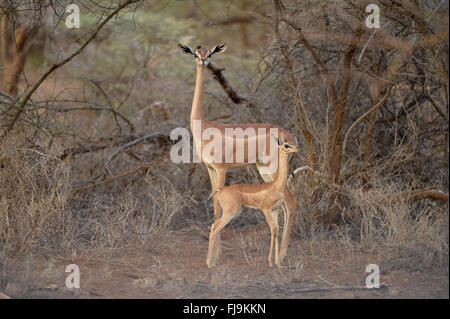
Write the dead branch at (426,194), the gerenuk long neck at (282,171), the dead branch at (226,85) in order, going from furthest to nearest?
the dead branch at (226,85)
the dead branch at (426,194)
the gerenuk long neck at (282,171)

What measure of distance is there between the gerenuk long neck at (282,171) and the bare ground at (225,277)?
34.9 inches

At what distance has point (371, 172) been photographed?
29.4 ft

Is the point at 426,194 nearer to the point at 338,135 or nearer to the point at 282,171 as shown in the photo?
the point at 338,135

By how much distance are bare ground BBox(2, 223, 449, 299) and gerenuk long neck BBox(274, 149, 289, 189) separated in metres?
0.89

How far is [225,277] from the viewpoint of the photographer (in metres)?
6.39

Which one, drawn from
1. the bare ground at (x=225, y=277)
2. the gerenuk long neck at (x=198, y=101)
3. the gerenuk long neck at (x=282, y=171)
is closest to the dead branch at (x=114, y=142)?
the bare ground at (x=225, y=277)

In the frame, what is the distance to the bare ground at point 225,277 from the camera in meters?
6.03

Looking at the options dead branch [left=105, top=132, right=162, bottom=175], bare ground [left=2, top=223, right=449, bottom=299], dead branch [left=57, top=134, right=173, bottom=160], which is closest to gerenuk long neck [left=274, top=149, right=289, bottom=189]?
bare ground [left=2, top=223, right=449, bottom=299]

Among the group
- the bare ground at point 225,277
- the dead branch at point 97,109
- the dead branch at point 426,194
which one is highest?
the dead branch at point 97,109

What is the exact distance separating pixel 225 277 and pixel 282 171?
1277 mm

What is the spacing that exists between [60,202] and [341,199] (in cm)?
388

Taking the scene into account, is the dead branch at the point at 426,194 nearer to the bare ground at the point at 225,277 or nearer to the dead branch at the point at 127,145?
the bare ground at the point at 225,277

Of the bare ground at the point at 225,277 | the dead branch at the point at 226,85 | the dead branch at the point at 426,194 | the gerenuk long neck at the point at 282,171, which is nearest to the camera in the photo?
the bare ground at the point at 225,277
